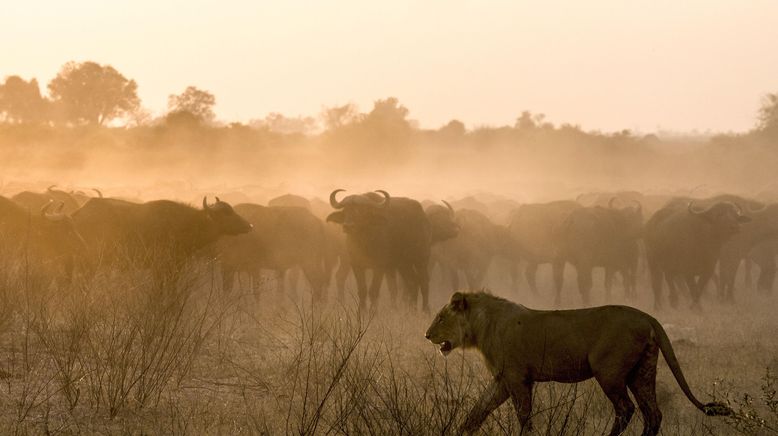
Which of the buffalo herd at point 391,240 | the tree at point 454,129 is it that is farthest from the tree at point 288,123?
the buffalo herd at point 391,240

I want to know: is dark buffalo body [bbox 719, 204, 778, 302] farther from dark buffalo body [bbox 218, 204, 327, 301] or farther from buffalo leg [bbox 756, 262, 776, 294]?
dark buffalo body [bbox 218, 204, 327, 301]

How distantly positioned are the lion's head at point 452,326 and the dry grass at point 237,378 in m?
0.32

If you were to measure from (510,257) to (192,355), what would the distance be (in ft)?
45.0

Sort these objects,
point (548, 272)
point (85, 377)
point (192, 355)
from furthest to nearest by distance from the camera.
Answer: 1. point (548, 272)
2. point (192, 355)
3. point (85, 377)

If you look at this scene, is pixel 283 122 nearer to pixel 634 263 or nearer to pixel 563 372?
pixel 634 263

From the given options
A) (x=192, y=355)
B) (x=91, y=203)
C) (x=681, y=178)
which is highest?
(x=91, y=203)

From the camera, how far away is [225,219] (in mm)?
15766

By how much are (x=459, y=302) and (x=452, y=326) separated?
214 millimetres

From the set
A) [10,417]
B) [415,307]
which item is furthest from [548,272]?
[10,417]

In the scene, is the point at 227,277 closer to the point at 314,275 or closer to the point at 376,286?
the point at 376,286

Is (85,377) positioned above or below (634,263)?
above

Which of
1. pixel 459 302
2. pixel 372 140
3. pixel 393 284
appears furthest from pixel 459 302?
pixel 372 140

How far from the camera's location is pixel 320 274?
1808 centimetres

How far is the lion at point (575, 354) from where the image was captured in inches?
282
